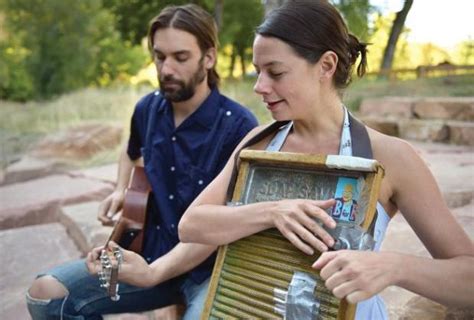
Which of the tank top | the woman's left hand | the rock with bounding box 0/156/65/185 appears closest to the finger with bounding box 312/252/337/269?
the woman's left hand

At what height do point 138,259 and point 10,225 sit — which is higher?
point 138,259

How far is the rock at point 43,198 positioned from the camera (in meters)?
5.24

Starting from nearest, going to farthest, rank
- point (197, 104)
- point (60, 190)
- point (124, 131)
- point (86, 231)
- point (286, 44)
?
1. point (286, 44)
2. point (197, 104)
3. point (86, 231)
4. point (60, 190)
5. point (124, 131)

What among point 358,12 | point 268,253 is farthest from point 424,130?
point 268,253

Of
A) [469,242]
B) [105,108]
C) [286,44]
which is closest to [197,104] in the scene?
[286,44]

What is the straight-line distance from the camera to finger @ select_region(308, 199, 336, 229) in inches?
A: 53.9

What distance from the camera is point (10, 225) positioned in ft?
Result: 16.9

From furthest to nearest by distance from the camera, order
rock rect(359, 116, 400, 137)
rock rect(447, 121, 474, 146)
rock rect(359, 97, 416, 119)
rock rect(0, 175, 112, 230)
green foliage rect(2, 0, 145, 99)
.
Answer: green foliage rect(2, 0, 145, 99), rock rect(359, 97, 416, 119), rock rect(359, 116, 400, 137), rock rect(447, 121, 474, 146), rock rect(0, 175, 112, 230)

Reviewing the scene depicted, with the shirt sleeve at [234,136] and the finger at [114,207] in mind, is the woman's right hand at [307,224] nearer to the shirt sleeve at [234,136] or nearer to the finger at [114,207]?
the shirt sleeve at [234,136]

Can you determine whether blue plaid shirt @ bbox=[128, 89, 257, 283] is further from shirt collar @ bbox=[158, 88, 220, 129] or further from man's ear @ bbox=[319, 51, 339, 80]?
man's ear @ bbox=[319, 51, 339, 80]

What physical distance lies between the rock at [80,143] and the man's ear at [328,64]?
23.3 ft

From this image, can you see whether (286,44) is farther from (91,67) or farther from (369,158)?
(91,67)

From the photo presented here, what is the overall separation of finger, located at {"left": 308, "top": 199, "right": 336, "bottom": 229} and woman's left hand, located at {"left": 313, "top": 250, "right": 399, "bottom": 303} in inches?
3.8

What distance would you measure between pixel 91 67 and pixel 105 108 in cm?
514
